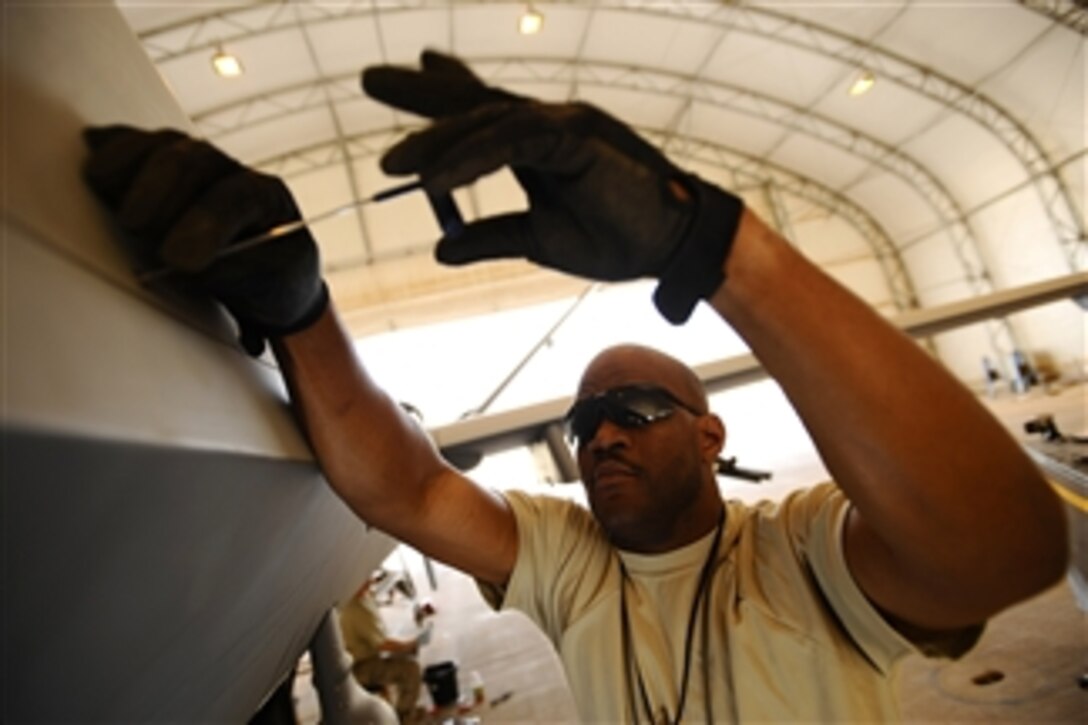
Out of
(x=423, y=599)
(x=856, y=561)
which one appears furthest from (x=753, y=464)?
(x=856, y=561)

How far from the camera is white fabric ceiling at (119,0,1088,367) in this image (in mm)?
10625

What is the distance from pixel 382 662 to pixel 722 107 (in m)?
13.9

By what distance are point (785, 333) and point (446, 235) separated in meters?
0.58

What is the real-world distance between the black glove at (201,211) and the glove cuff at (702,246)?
1.91 feet

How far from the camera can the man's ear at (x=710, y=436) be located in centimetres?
179

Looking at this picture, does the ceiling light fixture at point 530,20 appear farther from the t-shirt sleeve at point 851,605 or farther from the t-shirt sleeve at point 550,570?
the t-shirt sleeve at point 851,605

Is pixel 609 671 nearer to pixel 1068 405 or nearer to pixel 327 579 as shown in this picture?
pixel 327 579

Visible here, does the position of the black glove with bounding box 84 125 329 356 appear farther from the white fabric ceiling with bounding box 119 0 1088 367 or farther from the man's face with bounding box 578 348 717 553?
the white fabric ceiling with bounding box 119 0 1088 367

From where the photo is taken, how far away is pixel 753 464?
13.4 metres

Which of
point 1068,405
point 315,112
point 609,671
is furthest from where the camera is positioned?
point 315,112

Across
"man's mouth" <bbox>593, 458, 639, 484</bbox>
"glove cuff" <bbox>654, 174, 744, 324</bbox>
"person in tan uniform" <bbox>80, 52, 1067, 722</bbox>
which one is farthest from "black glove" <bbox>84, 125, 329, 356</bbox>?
"man's mouth" <bbox>593, 458, 639, 484</bbox>

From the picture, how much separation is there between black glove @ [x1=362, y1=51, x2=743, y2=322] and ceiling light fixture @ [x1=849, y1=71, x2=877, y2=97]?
14.1 metres

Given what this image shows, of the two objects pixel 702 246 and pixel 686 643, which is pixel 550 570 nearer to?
pixel 686 643

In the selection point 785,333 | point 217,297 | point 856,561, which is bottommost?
point 856,561
